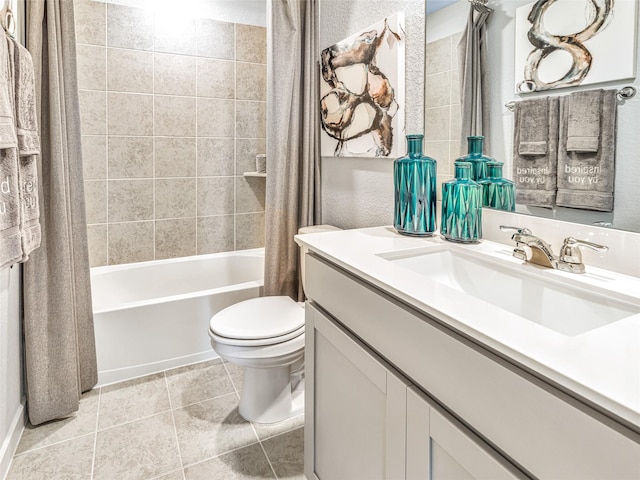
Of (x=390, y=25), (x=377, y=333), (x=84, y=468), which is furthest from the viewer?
(x=390, y=25)

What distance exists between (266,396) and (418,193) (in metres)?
1.11

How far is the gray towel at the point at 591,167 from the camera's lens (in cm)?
97

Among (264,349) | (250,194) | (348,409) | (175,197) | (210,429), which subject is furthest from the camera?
(250,194)

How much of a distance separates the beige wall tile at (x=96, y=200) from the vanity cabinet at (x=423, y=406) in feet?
6.09

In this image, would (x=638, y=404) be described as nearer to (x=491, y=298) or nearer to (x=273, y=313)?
(x=491, y=298)

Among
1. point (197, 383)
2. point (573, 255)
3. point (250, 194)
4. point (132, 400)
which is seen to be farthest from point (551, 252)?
point (250, 194)

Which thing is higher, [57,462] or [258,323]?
[258,323]

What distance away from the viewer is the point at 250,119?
2.95 m

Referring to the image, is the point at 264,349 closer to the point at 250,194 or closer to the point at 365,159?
the point at 365,159

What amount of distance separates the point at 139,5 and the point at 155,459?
8.29ft

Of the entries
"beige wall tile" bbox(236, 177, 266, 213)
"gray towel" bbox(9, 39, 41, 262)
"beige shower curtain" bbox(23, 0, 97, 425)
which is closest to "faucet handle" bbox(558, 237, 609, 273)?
"gray towel" bbox(9, 39, 41, 262)

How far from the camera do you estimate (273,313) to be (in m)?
1.87

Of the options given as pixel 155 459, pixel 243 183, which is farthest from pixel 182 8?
pixel 155 459

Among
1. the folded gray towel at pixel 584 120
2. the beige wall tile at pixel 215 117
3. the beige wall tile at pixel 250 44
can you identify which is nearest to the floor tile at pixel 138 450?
the folded gray towel at pixel 584 120
